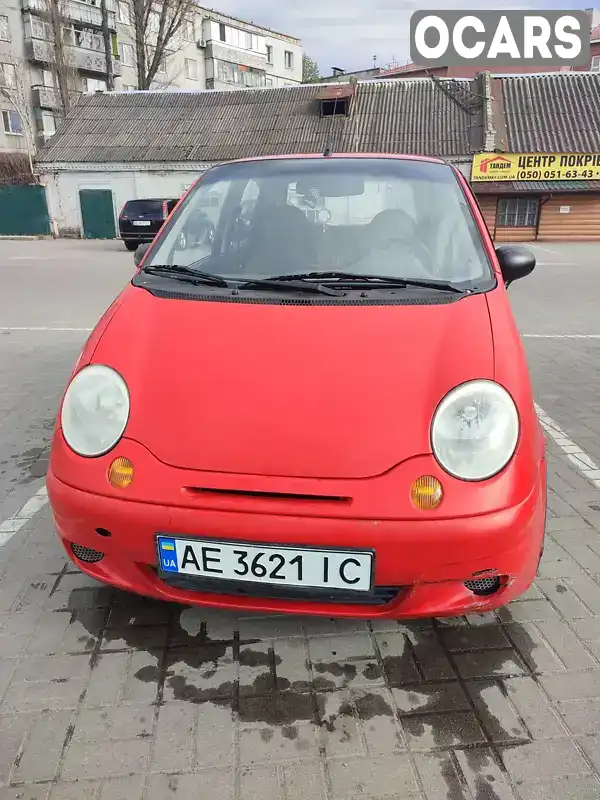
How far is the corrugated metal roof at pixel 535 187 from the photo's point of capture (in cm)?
2108

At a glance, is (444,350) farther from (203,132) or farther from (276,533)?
(203,132)

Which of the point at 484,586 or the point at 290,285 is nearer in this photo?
the point at 484,586

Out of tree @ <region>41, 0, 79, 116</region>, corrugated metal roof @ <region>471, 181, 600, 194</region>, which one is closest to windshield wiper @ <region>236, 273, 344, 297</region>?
corrugated metal roof @ <region>471, 181, 600, 194</region>

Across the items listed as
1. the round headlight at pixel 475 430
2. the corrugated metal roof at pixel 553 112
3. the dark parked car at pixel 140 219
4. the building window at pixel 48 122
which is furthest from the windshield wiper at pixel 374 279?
the building window at pixel 48 122

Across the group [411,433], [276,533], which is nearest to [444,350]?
[411,433]

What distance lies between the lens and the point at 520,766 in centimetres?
168

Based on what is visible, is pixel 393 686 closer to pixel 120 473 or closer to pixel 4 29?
pixel 120 473

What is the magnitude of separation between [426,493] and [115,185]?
25.5 m

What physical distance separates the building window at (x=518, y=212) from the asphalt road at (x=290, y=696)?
21489 millimetres

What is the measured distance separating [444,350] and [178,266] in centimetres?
129

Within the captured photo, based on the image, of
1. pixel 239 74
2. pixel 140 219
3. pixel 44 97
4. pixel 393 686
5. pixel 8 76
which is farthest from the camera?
pixel 239 74

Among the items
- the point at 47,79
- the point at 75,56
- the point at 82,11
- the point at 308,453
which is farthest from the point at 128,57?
the point at 308,453

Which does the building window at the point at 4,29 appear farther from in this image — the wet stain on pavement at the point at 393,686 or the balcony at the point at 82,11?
the wet stain on pavement at the point at 393,686

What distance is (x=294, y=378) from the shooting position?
1.92 metres
